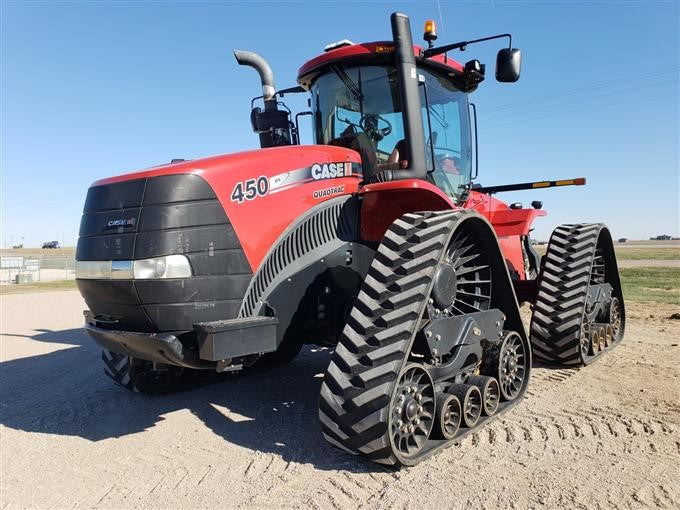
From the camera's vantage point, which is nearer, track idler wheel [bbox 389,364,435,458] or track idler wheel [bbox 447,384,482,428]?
track idler wheel [bbox 389,364,435,458]

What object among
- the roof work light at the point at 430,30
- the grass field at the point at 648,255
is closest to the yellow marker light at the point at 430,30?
the roof work light at the point at 430,30

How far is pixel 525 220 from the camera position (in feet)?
22.2

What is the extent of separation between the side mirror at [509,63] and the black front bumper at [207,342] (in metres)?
2.71

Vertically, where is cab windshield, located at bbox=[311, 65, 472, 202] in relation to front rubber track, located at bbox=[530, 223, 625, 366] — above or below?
above

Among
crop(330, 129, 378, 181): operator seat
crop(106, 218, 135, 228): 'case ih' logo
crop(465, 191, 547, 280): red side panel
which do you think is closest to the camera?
crop(106, 218, 135, 228): 'case ih' logo

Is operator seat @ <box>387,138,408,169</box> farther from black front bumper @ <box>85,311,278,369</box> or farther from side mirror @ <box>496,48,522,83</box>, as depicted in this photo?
black front bumper @ <box>85,311,278,369</box>

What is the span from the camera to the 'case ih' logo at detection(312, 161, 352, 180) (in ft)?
13.9

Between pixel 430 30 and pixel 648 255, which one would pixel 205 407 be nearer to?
pixel 430 30

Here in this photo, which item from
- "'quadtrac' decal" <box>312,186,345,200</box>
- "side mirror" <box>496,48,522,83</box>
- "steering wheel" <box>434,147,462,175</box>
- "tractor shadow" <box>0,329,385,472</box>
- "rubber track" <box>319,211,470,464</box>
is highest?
"side mirror" <box>496,48,522,83</box>

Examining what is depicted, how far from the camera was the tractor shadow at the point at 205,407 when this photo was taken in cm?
406

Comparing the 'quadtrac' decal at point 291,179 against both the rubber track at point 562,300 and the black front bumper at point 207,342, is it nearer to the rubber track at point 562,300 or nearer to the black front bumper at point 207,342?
the black front bumper at point 207,342

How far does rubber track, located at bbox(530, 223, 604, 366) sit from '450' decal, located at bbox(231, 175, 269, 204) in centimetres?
365

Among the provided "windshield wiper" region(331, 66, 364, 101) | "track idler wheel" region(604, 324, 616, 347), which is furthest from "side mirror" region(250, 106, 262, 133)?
"track idler wheel" region(604, 324, 616, 347)

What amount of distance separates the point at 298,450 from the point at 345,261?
149 cm
